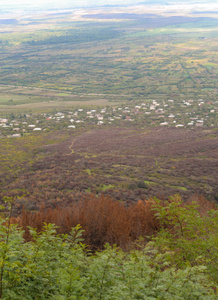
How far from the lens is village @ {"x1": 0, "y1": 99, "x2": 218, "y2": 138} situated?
5747cm

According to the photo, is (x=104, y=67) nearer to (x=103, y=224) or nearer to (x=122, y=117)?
(x=122, y=117)

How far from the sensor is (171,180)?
22.2m

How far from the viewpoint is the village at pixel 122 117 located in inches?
2263

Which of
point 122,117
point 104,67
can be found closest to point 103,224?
point 122,117

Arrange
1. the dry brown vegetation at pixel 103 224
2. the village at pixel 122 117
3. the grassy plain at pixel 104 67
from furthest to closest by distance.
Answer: the grassy plain at pixel 104 67, the village at pixel 122 117, the dry brown vegetation at pixel 103 224

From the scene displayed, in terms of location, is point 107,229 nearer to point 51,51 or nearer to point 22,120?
point 22,120

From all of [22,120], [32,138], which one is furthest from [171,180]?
[22,120]

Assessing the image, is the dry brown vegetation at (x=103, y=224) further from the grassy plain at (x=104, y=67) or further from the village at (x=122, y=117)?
the grassy plain at (x=104, y=67)

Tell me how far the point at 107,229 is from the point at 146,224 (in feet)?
4.88

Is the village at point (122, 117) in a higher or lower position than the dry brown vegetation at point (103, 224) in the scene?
lower

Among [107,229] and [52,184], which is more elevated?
[107,229]

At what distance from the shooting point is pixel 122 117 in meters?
67.2

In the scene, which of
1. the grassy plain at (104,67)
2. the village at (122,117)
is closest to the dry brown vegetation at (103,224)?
the village at (122,117)

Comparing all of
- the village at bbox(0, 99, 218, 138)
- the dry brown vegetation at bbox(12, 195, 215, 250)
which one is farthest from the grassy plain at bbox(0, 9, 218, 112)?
the dry brown vegetation at bbox(12, 195, 215, 250)
